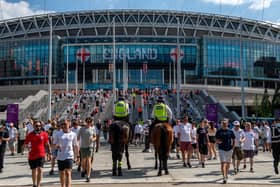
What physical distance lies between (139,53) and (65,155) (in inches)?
3397

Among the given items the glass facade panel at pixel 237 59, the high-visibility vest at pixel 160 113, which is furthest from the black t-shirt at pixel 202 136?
the glass facade panel at pixel 237 59

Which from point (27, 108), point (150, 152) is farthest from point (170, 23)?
point (150, 152)

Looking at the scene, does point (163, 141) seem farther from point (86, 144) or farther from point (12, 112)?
point (12, 112)

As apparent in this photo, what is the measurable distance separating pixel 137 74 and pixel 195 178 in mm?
85856

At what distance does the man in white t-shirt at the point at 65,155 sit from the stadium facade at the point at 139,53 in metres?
82.5

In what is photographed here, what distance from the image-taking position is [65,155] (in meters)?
10.7

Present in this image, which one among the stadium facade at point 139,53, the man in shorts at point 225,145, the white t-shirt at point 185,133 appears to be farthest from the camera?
the stadium facade at point 139,53

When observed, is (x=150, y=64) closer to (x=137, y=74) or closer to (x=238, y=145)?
(x=137, y=74)

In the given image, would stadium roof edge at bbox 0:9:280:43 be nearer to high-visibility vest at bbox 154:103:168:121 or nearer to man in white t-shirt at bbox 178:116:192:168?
man in white t-shirt at bbox 178:116:192:168

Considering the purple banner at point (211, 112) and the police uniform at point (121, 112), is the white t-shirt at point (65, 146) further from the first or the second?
the purple banner at point (211, 112)

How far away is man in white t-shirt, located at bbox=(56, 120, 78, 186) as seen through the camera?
1055cm

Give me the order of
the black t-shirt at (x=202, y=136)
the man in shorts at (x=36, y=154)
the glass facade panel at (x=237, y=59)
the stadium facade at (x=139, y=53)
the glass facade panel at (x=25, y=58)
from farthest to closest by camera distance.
→ 1. the glass facade panel at (x=25, y=58)
2. the glass facade panel at (x=237, y=59)
3. the stadium facade at (x=139, y=53)
4. the black t-shirt at (x=202, y=136)
5. the man in shorts at (x=36, y=154)

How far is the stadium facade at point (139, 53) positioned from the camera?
96938 mm

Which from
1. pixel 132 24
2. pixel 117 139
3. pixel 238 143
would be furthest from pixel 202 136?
pixel 132 24
